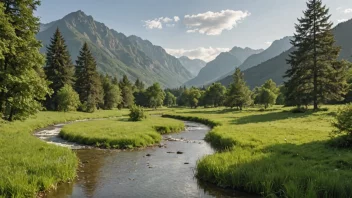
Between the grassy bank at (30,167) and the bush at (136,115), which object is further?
the bush at (136,115)

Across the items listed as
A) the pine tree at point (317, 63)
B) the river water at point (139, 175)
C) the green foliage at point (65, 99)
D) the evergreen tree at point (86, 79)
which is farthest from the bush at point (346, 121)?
the evergreen tree at point (86, 79)


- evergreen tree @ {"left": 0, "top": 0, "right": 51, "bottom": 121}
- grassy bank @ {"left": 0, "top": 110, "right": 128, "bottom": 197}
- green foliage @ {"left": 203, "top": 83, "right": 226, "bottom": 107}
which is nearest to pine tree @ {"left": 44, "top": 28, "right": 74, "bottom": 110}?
evergreen tree @ {"left": 0, "top": 0, "right": 51, "bottom": 121}

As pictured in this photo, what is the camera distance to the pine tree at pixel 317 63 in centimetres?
5325

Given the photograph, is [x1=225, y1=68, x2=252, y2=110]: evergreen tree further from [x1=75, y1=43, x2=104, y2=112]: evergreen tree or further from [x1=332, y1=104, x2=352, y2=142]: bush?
[x1=332, y1=104, x2=352, y2=142]: bush

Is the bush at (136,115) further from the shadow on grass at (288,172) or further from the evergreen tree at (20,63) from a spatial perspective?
the shadow on grass at (288,172)

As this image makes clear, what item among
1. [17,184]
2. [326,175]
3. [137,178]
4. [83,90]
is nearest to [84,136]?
[137,178]

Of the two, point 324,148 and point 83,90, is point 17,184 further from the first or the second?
point 83,90

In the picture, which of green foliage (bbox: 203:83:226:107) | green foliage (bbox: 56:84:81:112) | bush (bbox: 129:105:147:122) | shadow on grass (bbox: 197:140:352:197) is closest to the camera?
shadow on grass (bbox: 197:140:352:197)

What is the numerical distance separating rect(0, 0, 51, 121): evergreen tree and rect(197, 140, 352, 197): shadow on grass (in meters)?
19.9

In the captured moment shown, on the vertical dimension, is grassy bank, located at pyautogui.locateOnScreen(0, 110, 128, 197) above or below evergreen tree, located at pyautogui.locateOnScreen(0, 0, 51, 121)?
below

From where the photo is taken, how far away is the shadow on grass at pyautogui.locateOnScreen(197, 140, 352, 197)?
13.3 metres

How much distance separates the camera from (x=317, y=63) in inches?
2109

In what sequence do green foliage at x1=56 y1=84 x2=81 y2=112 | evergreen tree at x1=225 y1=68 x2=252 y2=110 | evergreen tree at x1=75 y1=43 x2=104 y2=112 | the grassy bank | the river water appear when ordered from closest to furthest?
the grassy bank < the river water < green foliage at x1=56 y1=84 x2=81 y2=112 < evergreen tree at x1=75 y1=43 x2=104 y2=112 < evergreen tree at x1=225 y1=68 x2=252 y2=110

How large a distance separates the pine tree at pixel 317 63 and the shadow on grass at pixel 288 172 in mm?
36006
